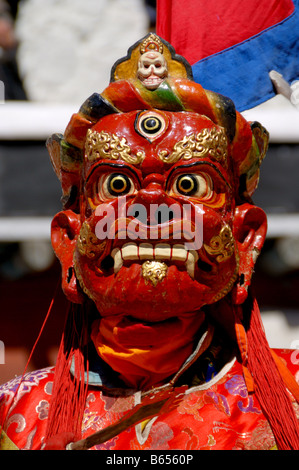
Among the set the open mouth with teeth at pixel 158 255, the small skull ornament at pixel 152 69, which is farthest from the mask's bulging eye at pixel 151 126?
the open mouth with teeth at pixel 158 255

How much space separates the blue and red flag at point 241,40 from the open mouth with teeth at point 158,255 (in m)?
0.96

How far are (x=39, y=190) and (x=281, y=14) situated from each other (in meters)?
1.13

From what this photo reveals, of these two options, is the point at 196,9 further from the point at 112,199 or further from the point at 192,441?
the point at 192,441

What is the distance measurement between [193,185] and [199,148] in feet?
0.33

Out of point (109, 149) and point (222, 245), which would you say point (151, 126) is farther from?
point (222, 245)

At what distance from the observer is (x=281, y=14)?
8.30 feet

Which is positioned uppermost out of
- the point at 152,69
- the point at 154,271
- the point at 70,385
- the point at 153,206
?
the point at 152,69

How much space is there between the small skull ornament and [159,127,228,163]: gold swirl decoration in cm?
20

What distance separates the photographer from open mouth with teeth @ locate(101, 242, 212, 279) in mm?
1728

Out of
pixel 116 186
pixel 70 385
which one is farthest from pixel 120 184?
pixel 70 385

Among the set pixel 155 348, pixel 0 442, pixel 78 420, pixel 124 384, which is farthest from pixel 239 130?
pixel 0 442

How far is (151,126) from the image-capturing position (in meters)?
1.83

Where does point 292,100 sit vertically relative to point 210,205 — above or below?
above

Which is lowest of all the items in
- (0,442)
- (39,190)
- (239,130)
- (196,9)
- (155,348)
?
(0,442)
